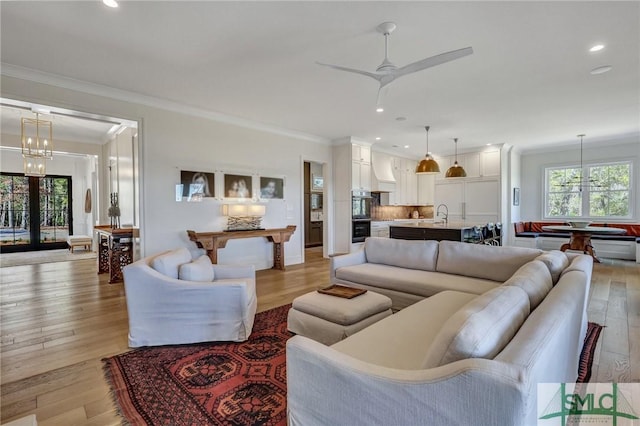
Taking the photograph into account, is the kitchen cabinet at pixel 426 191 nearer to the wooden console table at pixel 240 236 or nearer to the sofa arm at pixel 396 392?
the wooden console table at pixel 240 236

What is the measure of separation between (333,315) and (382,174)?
6244 millimetres

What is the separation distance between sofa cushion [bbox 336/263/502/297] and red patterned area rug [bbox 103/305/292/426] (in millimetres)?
1141

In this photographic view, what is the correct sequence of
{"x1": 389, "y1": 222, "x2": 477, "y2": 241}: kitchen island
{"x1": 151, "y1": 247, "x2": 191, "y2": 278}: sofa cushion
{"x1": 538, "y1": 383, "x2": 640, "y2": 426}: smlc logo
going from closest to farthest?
{"x1": 538, "y1": 383, "x2": 640, "y2": 426}: smlc logo < {"x1": 151, "y1": 247, "x2": 191, "y2": 278}: sofa cushion < {"x1": 389, "y1": 222, "x2": 477, "y2": 241}: kitchen island

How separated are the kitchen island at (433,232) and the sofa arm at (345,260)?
174 centimetres

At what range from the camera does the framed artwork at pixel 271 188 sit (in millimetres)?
6009

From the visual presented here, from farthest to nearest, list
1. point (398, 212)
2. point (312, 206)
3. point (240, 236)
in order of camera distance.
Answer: point (312, 206)
point (398, 212)
point (240, 236)

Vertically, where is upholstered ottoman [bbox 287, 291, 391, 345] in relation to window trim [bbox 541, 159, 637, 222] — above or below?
below

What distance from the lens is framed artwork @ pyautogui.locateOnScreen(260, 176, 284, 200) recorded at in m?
6.01

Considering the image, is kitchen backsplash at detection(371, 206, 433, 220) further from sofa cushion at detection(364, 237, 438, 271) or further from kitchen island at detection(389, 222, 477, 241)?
sofa cushion at detection(364, 237, 438, 271)

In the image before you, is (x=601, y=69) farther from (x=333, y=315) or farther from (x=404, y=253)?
(x=333, y=315)

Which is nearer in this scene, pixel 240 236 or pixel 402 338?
pixel 402 338

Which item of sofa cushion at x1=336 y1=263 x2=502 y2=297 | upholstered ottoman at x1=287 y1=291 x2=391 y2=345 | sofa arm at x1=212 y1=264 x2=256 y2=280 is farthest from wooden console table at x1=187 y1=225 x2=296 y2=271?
upholstered ottoman at x1=287 y1=291 x2=391 y2=345

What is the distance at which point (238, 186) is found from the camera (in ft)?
18.5

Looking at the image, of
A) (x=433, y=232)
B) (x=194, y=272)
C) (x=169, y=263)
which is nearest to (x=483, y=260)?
(x=433, y=232)
